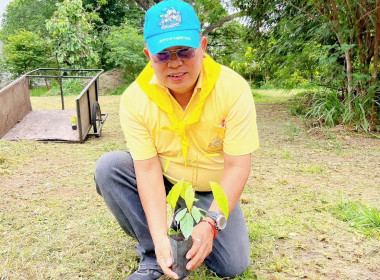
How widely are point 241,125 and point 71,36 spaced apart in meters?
13.5

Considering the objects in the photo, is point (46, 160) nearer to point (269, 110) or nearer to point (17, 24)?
point (269, 110)

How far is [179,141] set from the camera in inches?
67.3

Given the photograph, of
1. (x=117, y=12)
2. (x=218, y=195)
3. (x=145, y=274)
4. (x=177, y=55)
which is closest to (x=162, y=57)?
(x=177, y=55)

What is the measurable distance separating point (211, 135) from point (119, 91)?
12.7 metres

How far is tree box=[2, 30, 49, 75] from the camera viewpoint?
16141 mm

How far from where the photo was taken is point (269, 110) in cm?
798

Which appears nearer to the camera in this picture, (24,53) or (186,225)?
(186,225)

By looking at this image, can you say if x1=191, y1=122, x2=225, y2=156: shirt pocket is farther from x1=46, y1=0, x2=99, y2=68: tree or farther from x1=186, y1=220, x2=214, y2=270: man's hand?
x1=46, y1=0, x2=99, y2=68: tree

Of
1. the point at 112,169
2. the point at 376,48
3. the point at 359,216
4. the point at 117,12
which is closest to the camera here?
the point at 112,169

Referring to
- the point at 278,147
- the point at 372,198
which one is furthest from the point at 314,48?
the point at 372,198

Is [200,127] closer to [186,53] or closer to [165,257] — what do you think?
[186,53]

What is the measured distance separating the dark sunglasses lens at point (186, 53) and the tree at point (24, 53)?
16.3m

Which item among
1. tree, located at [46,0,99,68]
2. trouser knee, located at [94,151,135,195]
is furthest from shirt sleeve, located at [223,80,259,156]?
tree, located at [46,0,99,68]

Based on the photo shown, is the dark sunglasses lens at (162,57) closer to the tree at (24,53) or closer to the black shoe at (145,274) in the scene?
the black shoe at (145,274)
